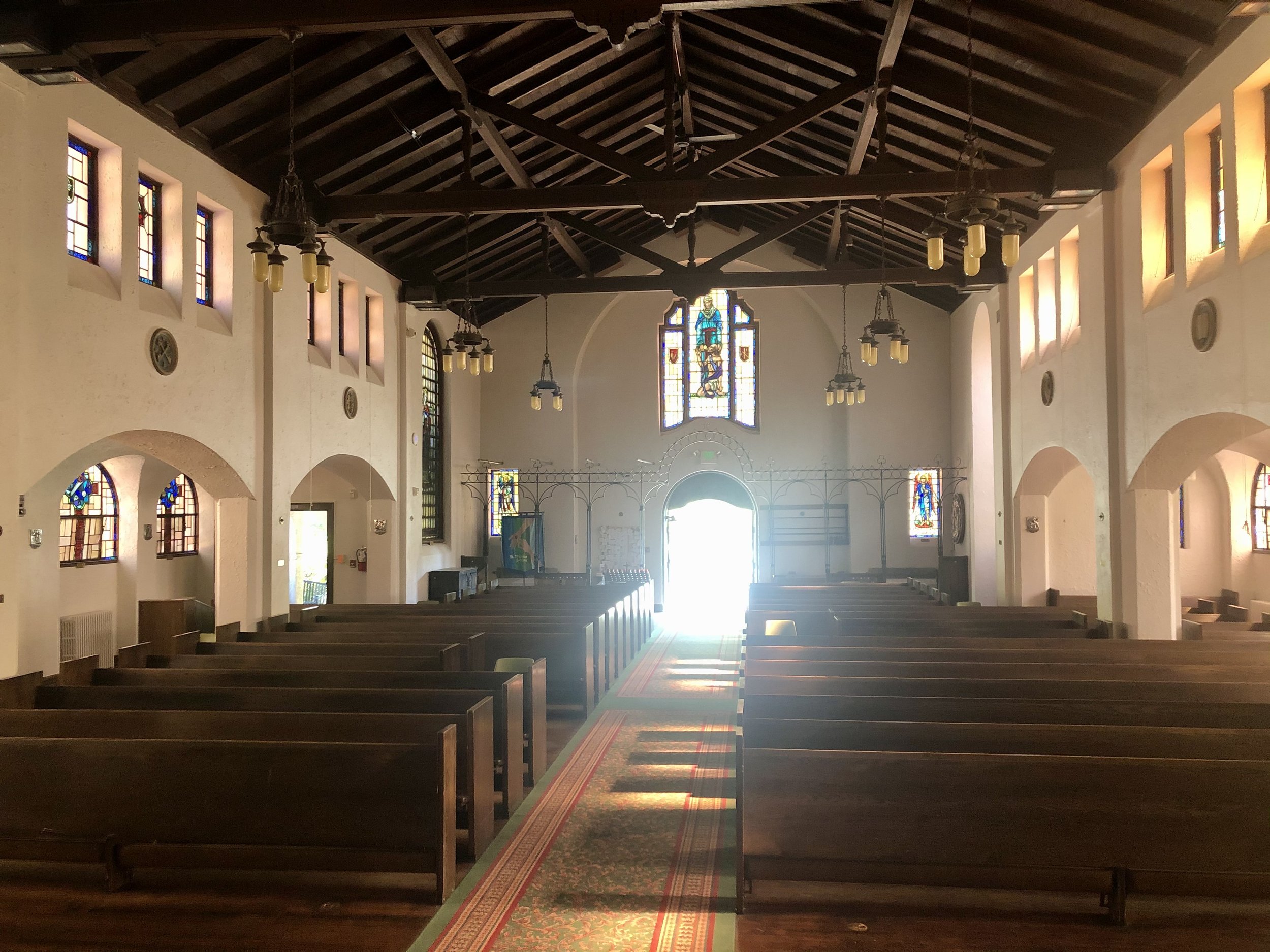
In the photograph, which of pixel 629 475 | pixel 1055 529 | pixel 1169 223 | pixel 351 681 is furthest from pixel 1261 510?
pixel 351 681

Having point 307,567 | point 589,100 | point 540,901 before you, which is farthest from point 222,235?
point 540,901

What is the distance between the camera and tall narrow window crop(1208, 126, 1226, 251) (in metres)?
7.54

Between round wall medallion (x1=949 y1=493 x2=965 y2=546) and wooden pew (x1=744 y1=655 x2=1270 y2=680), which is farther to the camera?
round wall medallion (x1=949 y1=493 x2=965 y2=546)

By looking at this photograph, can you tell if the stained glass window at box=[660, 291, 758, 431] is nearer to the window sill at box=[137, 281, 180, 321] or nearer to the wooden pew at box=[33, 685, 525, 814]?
the window sill at box=[137, 281, 180, 321]

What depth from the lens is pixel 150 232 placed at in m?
8.68

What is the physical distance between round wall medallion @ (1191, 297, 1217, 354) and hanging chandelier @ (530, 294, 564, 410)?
810 cm

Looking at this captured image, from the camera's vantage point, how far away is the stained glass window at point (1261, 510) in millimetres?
13695

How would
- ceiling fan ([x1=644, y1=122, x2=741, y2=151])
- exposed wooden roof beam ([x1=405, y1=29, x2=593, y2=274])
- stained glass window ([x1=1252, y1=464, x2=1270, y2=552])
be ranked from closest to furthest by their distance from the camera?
exposed wooden roof beam ([x1=405, y1=29, x2=593, y2=274]) → ceiling fan ([x1=644, y1=122, x2=741, y2=151]) → stained glass window ([x1=1252, y1=464, x2=1270, y2=552])

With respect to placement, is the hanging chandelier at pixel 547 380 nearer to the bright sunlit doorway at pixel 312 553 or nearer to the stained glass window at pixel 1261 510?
the bright sunlit doorway at pixel 312 553

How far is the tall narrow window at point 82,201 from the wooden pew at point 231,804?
4.66 metres

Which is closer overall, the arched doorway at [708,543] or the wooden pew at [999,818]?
the wooden pew at [999,818]

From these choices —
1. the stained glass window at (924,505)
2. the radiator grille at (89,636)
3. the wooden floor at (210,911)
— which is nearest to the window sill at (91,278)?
the wooden floor at (210,911)

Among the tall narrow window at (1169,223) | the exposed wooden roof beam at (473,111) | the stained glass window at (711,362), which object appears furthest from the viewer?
the stained glass window at (711,362)

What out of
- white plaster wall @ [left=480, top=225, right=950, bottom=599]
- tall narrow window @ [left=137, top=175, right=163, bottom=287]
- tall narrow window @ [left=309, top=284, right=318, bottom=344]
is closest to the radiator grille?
tall narrow window @ [left=309, top=284, right=318, bottom=344]
